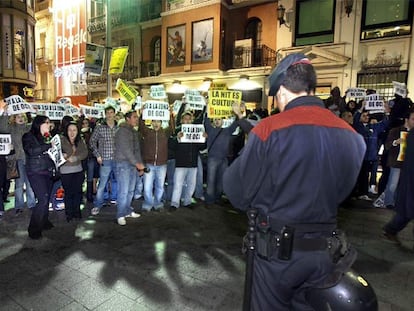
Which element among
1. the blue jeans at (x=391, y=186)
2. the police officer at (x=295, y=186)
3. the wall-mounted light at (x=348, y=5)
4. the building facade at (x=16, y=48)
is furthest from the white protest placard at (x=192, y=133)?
the building facade at (x=16, y=48)

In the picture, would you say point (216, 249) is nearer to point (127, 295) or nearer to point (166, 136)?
point (127, 295)

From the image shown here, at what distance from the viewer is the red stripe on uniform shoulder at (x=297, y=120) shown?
175cm

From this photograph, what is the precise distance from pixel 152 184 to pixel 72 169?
5.37ft

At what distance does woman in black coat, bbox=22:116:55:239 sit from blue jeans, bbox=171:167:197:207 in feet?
Answer: 8.29

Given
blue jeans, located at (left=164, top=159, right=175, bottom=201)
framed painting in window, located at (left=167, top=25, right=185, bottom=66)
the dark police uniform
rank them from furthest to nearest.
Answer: framed painting in window, located at (left=167, top=25, right=185, bottom=66)
blue jeans, located at (left=164, top=159, right=175, bottom=201)
the dark police uniform

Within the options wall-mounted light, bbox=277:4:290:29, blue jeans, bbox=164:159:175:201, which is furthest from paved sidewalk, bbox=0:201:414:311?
wall-mounted light, bbox=277:4:290:29

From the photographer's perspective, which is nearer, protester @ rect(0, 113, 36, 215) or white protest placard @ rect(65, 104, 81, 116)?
protester @ rect(0, 113, 36, 215)

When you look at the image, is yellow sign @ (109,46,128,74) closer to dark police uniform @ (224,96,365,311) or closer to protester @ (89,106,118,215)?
protester @ (89,106,118,215)

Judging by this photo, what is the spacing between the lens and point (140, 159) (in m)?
6.48

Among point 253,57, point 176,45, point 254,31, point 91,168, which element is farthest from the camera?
point 176,45

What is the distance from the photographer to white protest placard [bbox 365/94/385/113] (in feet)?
26.3

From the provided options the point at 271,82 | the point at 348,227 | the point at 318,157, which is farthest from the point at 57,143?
the point at 348,227

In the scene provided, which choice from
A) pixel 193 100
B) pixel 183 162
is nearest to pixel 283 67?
pixel 183 162

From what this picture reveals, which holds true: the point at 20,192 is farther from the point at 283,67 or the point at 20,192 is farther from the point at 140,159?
the point at 283,67
